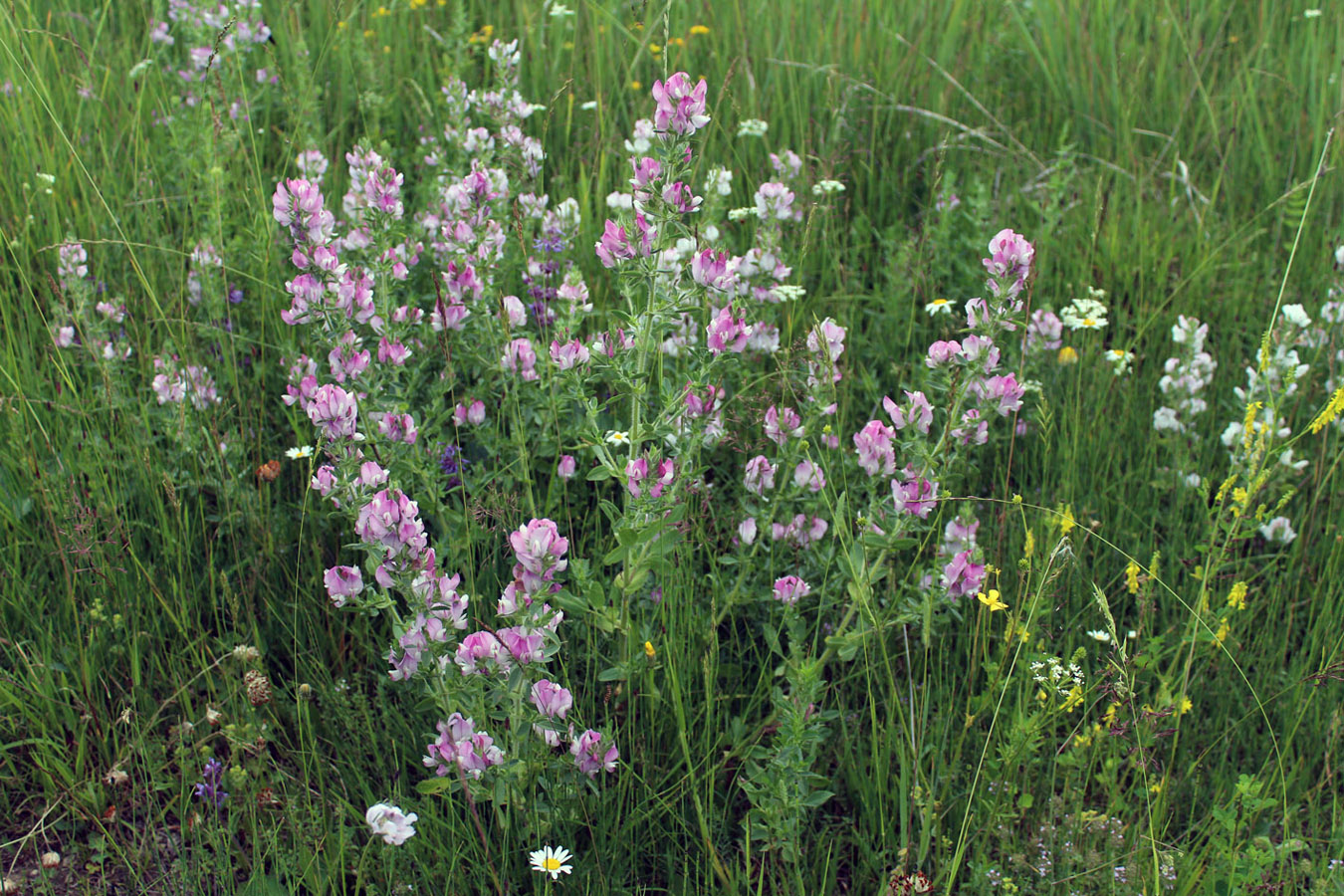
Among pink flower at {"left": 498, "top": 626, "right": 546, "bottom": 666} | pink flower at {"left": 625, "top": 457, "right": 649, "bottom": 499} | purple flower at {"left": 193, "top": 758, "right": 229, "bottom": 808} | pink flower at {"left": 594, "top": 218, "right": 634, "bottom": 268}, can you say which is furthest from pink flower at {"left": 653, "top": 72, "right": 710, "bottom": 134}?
purple flower at {"left": 193, "top": 758, "right": 229, "bottom": 808}

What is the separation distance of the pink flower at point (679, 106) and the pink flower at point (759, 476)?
2.26ft

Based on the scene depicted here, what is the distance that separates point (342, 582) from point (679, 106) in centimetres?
97

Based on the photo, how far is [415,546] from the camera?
158 cm

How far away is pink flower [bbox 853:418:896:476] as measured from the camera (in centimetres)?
193

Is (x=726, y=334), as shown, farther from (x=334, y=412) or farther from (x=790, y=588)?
(x=334, y=412)

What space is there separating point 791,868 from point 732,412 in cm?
105

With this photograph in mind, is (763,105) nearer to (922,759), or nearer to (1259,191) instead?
(1259,191)

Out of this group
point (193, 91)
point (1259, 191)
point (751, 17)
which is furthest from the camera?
point (751, 17)

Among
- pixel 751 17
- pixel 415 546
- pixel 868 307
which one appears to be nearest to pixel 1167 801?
pixel 415 546

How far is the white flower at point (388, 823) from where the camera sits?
149 centimetres

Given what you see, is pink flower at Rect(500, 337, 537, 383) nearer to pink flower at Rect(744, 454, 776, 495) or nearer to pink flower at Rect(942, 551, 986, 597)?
pink flower at Rect(744, 454, 776, 495)

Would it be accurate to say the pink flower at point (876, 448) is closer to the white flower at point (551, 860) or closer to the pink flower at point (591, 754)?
the pink flower at point (591, 754)

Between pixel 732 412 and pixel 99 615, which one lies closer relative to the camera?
pixel 99 615

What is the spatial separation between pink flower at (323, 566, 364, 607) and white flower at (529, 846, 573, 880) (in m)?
0.52
